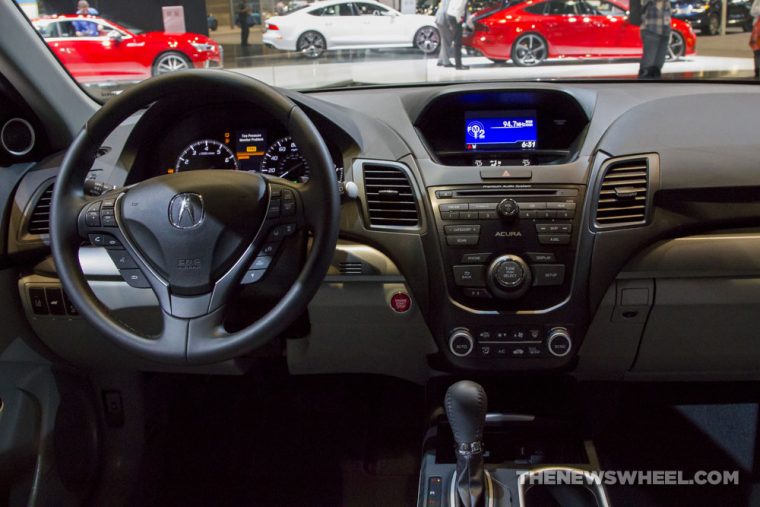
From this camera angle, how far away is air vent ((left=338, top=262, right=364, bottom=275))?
1.83 metres

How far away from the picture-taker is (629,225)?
1.77 m

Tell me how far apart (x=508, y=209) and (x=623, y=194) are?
30 centimetres

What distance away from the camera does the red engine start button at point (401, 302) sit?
1859mm

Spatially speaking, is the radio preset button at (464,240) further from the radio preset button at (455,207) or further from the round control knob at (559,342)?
the round control knob at (559,342)

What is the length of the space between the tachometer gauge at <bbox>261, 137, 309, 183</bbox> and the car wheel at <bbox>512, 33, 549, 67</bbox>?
1582mm

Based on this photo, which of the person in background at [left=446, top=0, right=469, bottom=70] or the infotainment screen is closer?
the infotainment screen

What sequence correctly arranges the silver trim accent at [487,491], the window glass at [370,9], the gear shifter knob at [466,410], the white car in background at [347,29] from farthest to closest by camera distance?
the window glass at [370,9], the white car in background at [347,29], the silver trim accent at [487,491], the gear shifter knob at [466,410]

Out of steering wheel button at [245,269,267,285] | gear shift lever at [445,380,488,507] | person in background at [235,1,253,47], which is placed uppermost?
person in background at [235,1,253,47]

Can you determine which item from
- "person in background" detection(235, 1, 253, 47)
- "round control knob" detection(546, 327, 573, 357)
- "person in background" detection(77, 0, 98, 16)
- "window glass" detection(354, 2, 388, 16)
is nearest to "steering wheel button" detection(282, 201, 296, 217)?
"round control knob" detection(546, 327, 573, 357)

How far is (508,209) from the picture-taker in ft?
5.79

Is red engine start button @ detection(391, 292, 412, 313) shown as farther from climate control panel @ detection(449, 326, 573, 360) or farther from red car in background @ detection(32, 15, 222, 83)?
red car in background @ detection(32, 15, 222, 83)

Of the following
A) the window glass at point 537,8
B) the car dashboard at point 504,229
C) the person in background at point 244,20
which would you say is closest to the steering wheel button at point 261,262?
the car dashboard at point 504,229

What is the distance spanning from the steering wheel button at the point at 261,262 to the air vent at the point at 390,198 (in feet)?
1.36

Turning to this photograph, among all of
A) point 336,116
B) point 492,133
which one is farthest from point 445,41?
point 336,116
